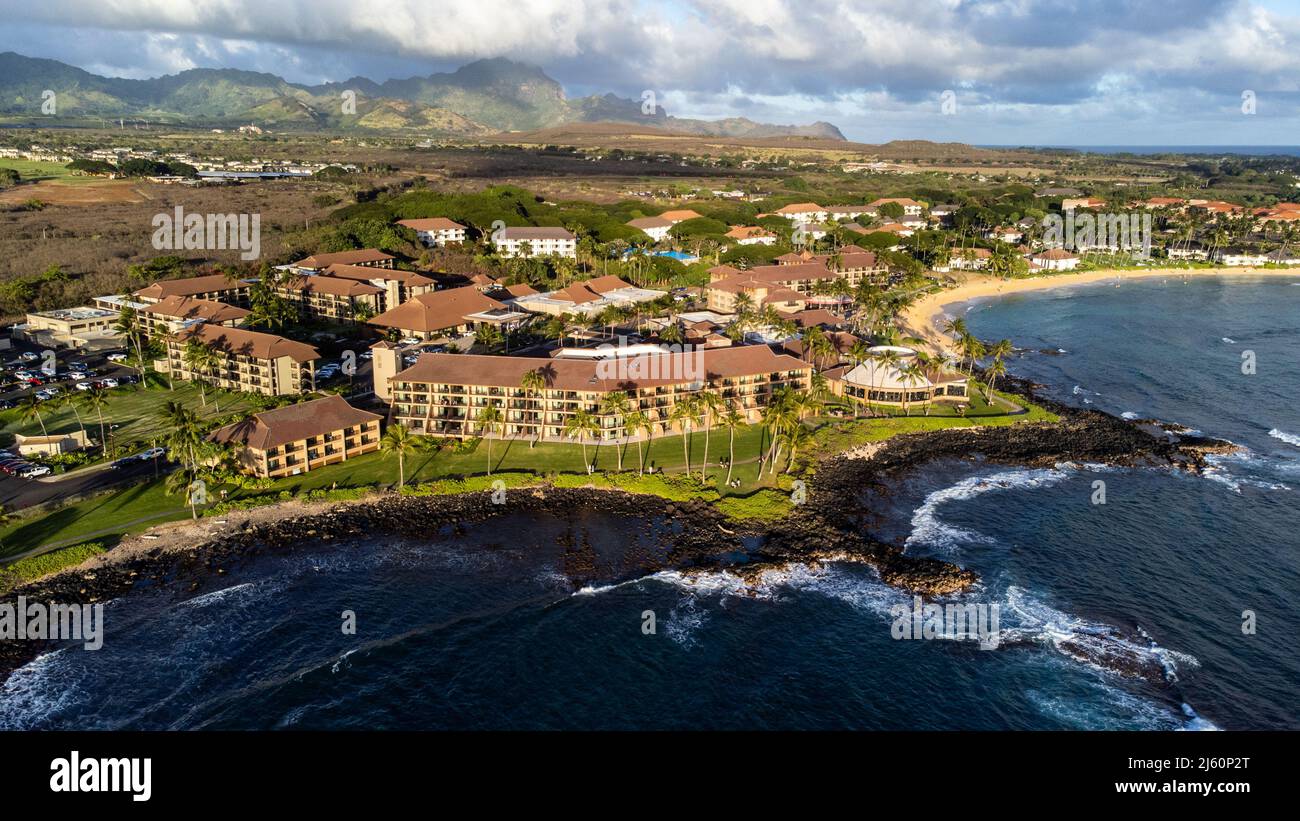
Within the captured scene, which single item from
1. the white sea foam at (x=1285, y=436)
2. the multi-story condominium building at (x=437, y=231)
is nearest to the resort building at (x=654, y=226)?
the multi-story condominium building at (x=437, y=231)

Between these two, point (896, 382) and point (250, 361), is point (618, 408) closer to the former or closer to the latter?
point (896, 382)

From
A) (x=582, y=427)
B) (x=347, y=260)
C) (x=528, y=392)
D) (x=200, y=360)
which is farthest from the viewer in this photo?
(x=347, y=260)

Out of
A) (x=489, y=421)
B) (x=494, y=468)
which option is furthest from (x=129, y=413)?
(x=494, y=468)

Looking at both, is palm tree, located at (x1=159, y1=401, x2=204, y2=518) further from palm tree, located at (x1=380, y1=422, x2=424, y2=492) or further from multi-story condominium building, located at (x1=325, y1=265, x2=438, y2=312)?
multi-story condominium building, located at (x1=325, y1=265, x2=438, y2=312)

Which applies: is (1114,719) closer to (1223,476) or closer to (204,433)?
(1223,476)

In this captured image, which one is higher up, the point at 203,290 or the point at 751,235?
the point at 751,235

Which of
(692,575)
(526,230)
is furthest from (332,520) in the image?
(526,230)

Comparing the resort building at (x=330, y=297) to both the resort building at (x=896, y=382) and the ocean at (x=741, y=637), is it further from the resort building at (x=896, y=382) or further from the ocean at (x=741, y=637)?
the resort building at (x=896, y=382)

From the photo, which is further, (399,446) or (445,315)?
(445,315)
